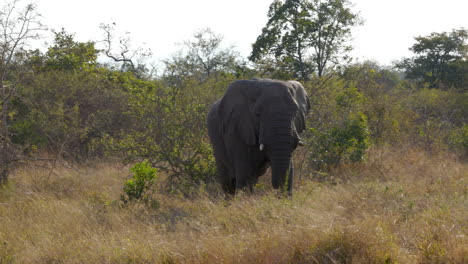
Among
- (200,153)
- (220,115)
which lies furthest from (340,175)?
(220,115)

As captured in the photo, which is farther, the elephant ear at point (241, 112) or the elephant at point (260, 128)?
the elephant ear at point (241, 112)

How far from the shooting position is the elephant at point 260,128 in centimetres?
641

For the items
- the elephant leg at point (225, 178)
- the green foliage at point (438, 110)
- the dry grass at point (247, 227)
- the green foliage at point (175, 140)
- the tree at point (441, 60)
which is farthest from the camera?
the tree at point (441, 60)

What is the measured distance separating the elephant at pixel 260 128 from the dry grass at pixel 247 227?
1.58 feet

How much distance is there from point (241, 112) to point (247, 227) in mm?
2007

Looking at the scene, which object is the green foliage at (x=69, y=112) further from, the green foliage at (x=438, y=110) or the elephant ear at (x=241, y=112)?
the green foliage at (x=438, y=110)

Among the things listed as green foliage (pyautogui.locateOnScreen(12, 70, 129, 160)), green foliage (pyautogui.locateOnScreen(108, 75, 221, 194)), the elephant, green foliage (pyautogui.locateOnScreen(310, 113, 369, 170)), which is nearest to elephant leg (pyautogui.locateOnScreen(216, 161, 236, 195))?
the elephant

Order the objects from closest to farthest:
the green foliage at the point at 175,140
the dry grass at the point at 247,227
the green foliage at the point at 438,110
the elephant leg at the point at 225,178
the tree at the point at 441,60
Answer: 1. the dry grass at the point at 247,227
2. the elephant leg at the point at 225,178
3. the green foliage at the point at 175,140
4. the green foliage at the point at 438,110
5. the tree at the point at 441,60

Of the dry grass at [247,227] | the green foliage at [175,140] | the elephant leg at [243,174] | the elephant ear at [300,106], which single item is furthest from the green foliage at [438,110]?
the elephant leg at [243,174]

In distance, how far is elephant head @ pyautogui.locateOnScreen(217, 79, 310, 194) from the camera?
6398mm

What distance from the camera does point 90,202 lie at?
7812 millimetres

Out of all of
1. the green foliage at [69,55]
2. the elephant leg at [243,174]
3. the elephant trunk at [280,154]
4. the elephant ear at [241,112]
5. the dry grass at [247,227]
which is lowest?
the dry grass at [247,227]

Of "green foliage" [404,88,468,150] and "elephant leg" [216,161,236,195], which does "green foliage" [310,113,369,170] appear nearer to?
"elephant leg" [216,161,236,195]

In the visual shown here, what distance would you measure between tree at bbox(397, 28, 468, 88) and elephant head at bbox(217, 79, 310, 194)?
23.5 m
